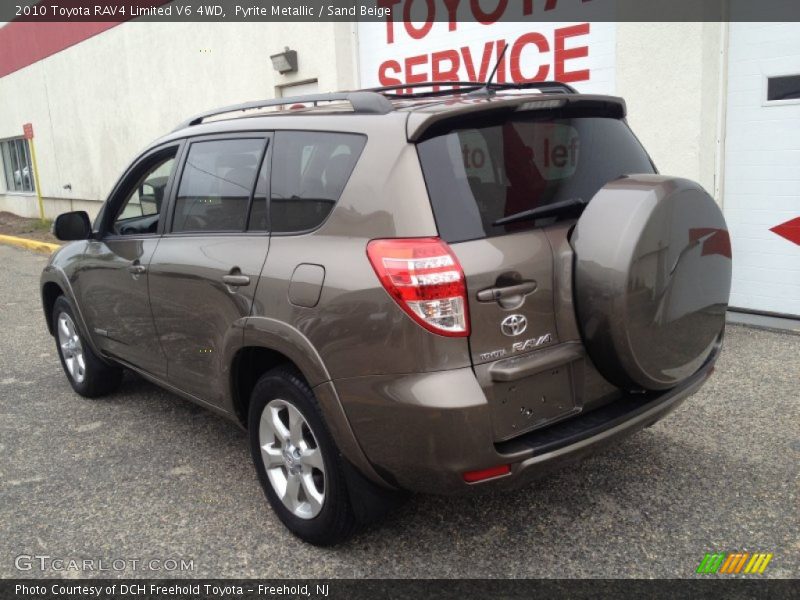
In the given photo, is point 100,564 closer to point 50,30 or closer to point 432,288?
point 432,288

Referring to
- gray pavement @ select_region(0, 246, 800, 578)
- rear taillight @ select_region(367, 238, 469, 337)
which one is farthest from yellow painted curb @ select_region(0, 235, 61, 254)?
rear taillight @ select_region(367, 238, 469, 337)

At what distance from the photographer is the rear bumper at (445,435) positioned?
239 centimetres

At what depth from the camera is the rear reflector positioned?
8.02 ft

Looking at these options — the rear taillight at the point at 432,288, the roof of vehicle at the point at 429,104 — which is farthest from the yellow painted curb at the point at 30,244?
the rear taillight at the point at 432,288

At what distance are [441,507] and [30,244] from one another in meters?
12.7

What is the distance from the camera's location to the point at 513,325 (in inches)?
98.8

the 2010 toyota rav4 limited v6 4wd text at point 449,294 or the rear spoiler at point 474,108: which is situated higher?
the rear spoiler at point 474,108

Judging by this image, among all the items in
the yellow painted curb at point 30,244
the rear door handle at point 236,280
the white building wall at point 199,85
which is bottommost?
the yellow painted curb at point 30,244

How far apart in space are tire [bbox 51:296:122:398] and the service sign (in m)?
4.08

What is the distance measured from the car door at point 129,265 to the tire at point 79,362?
0.28 m

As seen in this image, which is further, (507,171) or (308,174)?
(308,174)

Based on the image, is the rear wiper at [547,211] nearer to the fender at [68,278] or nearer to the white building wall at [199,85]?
the fender at [68,278]

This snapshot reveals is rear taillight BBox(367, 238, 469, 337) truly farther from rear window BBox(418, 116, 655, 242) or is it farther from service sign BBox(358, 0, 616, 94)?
service sign BBox(358, 0, 616, 94)

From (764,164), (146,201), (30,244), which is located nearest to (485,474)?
(146,201)
